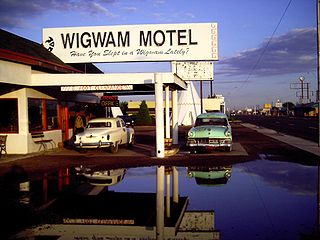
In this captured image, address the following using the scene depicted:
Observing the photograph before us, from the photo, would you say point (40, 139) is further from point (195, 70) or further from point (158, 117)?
point (195, 70)

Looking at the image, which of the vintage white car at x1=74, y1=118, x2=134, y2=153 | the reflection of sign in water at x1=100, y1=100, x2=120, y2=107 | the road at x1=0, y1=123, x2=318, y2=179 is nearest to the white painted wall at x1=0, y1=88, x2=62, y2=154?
the road at x1=0, y1=123, x2=318, y2=179

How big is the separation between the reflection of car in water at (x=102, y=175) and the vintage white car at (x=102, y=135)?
3897 millimetres

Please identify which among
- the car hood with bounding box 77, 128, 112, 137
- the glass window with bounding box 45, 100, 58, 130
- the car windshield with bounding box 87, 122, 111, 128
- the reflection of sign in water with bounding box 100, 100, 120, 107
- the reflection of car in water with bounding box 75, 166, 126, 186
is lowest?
the reflection of car in water with bounding box 75, 166, 126, 186

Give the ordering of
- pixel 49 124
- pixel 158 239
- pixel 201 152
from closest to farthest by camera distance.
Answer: pixel 158 239
pixel 201 152
pixel 49 124

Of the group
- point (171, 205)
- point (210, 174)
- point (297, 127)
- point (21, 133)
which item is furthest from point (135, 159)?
point (297, 127)

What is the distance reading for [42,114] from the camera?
1991cm

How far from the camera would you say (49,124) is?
20.8 metres

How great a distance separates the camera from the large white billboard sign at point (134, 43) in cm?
2386

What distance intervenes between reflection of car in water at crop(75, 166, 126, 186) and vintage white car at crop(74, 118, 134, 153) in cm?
390

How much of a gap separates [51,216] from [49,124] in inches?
553

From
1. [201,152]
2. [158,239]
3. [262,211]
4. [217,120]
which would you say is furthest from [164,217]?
[217,120]

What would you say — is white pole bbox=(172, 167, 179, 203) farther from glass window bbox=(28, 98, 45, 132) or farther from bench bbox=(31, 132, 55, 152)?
glass window bbox=(28, 98, 45, 132)

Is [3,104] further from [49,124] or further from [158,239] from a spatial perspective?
[158,239]

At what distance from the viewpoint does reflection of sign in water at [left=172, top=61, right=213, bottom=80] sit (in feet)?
83.3
